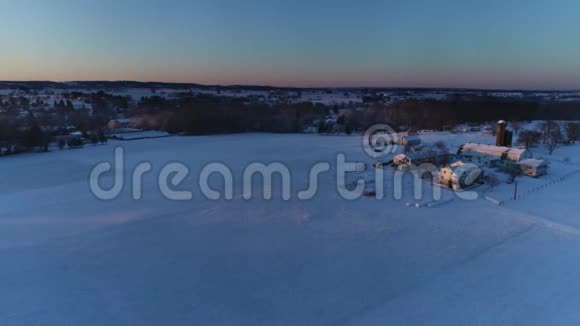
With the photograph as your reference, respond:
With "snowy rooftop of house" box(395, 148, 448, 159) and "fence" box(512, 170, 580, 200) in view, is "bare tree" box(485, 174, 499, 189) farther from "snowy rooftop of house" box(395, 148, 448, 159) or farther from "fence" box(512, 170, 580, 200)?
"snowy rooftop of house" box(395, 148, 448, 159)

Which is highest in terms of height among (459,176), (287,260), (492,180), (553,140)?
(553,140)

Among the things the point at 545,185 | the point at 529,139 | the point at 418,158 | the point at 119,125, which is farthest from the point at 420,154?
the point at 119,125

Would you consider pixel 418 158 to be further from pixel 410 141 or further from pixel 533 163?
pixel 410 141

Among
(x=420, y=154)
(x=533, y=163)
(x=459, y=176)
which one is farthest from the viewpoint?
(x=420, y=154)

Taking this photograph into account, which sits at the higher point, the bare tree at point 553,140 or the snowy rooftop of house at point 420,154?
the bare tree at point 553,140

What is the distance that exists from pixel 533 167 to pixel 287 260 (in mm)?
9475

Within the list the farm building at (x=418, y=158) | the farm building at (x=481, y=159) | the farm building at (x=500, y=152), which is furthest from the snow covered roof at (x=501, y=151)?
the farm building at (x=418, y=158)

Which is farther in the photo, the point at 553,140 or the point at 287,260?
the point at 553,140

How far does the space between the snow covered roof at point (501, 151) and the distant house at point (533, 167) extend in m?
0.91

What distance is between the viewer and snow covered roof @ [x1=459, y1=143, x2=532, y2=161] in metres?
12.4

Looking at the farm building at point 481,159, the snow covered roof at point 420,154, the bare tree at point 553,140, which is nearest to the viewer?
the snow covered roof at point 420,154

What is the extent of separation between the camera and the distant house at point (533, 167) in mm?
11133

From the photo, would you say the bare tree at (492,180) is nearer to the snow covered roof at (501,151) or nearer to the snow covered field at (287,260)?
the snow covered field at (287,260)

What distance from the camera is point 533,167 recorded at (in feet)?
36.6
